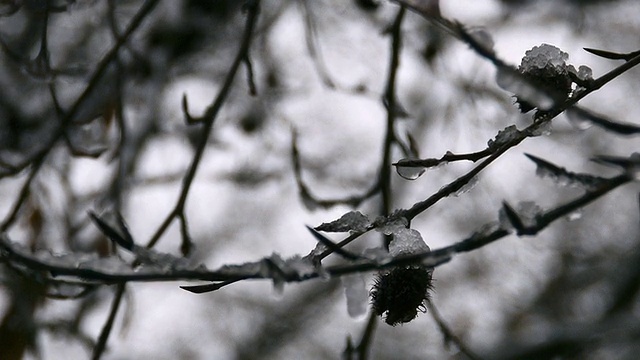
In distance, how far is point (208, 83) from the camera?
18.6 feet

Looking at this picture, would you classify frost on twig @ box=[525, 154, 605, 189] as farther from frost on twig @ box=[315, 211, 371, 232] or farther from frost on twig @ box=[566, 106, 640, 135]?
frost on twig @ box=[315, 211, 371, 232]

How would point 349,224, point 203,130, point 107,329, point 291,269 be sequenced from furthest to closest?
point 203,130 < point 107,329 < point 349,224 < point 291,269

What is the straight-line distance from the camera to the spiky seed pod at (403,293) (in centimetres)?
137

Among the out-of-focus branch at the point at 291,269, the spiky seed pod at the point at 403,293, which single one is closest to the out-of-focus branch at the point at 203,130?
the spiky seed pod at the point at 403,293

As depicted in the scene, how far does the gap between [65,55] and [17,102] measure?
63cm

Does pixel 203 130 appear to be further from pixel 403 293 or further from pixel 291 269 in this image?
pixel 291 269

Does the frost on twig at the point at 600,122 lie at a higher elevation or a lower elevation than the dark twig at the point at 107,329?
higher

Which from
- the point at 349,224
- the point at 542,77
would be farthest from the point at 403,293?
the point at 542,77

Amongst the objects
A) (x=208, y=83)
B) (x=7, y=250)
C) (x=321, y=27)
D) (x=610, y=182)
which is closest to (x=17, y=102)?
(x=208, y=83)

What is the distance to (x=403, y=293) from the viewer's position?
1374 millimetres

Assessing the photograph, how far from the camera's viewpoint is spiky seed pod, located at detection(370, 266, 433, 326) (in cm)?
137

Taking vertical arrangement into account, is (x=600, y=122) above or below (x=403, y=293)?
above

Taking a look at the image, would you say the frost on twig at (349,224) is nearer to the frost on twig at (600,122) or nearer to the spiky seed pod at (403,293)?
the spiky seed pod at (403,293)

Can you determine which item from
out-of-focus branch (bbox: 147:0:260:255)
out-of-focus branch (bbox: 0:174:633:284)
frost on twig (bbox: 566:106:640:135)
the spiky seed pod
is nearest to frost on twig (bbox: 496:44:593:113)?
frost on twig (bbox: 566:106:640:135)
